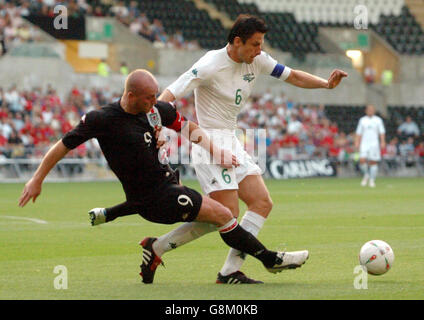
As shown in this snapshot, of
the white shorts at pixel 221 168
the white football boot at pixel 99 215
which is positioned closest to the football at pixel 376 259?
the white shorts at pixel 221 168

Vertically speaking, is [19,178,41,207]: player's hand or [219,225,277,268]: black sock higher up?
[19,178,41,207]: player's hand

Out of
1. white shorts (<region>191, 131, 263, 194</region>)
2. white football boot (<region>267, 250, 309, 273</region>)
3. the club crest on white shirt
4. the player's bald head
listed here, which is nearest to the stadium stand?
white shorts (<region>191, 131, 263, 194</region>)

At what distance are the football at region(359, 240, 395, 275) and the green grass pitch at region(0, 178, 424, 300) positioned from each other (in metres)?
0.10

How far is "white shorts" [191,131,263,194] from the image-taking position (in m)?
8.06

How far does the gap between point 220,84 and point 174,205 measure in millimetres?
1387

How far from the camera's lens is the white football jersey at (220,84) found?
8227mm

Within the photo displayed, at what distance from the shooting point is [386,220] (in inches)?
572

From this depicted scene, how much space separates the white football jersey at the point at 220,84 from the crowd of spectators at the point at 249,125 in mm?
19803

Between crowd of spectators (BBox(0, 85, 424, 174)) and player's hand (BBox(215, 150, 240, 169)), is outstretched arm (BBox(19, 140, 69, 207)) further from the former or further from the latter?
crowd of spectators (BBox(0, 85, 424, 174))

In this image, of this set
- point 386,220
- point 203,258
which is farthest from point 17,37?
point 203,258

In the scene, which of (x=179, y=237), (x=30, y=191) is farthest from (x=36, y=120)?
(x=30, y=191)

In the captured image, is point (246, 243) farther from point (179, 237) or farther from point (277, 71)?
point (277, 71)
